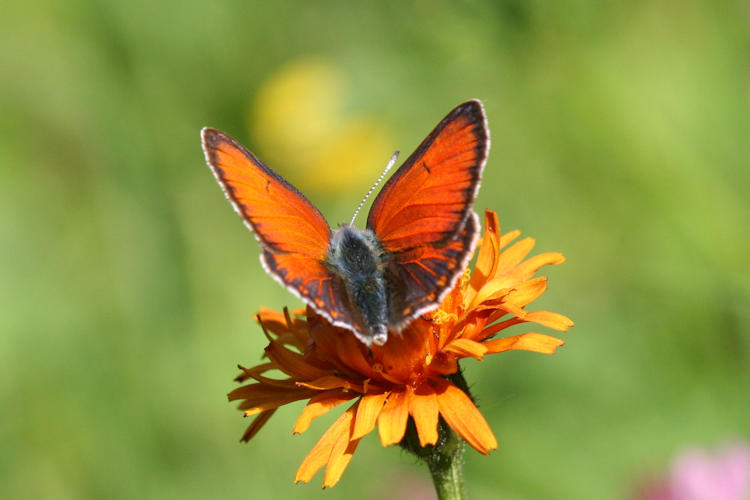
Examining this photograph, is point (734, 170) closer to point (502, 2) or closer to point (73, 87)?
point (502, 2)

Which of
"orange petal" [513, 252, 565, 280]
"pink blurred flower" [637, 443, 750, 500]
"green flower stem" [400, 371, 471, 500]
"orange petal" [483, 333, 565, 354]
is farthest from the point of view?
"pink blurred flower" [637, 443, 750, 500]

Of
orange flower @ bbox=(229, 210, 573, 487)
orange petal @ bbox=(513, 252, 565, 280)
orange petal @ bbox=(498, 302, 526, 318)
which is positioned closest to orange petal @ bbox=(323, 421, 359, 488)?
A: orange flower @ bbox=(229, 210, 573, 487)

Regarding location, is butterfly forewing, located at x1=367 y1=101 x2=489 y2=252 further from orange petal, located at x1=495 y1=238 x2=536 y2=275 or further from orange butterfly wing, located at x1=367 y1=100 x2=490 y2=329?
orange petal, located at x1=495 y1=238 x2=536 y2=275

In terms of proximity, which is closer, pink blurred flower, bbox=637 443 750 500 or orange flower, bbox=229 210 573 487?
orange flower, bbox=229 210 573 487

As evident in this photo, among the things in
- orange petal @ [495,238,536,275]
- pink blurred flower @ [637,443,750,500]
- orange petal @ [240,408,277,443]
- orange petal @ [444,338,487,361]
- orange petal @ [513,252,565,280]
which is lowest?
pink blurred flower @ [637,443,750,500]

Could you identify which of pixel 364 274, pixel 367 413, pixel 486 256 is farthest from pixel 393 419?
pixel 486 256

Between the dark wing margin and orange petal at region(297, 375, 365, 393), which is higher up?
the dark wing margin

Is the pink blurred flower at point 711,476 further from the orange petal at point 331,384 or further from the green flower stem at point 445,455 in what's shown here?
the orange petal at point 331,384
